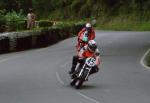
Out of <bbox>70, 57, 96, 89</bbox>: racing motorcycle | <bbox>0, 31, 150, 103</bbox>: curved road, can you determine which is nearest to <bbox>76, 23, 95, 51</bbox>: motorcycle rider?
<bbox>70, 57, 96, 89</bbox>: racing motorcycle

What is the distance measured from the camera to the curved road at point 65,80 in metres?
15.5

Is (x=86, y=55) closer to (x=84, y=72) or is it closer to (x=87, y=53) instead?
(x=87, y=53)

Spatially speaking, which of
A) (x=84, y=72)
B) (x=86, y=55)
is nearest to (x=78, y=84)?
(x=84, y=72)

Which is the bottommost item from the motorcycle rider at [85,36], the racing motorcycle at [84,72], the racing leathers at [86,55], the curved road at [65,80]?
the curved road at [65,80]

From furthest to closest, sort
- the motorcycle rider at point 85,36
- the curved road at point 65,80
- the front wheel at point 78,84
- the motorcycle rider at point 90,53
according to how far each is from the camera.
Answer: the motorcycle rider at point 85,36 < the motorcycle rider at point 90,53 < the front wheel at point 78,84 < the curved road at point 65,80

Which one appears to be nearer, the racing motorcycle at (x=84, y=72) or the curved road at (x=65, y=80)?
the curved road at (x=65, y=80)

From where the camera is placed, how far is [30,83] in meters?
18.8

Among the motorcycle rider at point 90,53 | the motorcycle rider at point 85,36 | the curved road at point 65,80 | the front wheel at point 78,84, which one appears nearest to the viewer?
the curved road at point 65,80

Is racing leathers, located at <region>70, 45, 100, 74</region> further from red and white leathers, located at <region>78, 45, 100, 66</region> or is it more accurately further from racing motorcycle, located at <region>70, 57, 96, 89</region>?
racing motorcycle, located at <region>70, 57, 96, 89</region>

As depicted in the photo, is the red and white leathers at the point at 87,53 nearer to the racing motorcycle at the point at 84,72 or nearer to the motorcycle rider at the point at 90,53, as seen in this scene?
the motorcycle rider at the point at 90,53

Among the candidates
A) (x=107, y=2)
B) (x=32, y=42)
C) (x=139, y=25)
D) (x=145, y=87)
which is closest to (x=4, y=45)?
(x=32, y=42)

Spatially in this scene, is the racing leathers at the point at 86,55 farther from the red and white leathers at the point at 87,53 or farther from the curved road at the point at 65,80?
the curved road at the point at 65,80

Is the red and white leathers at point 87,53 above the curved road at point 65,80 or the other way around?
above

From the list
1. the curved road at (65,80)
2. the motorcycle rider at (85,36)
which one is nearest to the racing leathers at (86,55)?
the motorcycle rider at (85,36)
